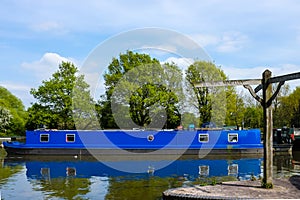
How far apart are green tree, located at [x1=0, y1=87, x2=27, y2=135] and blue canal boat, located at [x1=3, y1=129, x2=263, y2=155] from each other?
31084 millimetres

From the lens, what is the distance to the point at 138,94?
40.9 metres

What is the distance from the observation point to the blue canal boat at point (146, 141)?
32.9 m

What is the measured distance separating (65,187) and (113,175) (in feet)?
14.1

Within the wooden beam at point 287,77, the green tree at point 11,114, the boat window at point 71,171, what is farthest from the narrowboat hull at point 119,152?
the green tree at point 11,114

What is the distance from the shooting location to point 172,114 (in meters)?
41.5

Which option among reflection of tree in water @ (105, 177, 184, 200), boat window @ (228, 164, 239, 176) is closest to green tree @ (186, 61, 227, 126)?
boat window @ (228, 164, 239, 176)

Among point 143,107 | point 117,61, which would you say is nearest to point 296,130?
point 143,107

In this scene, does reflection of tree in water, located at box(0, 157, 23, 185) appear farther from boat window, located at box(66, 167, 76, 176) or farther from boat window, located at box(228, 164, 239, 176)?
boat window, located at box(228, 164, 239, 176)

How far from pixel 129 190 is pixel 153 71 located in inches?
1061

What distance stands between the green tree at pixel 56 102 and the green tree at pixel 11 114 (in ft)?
61.1

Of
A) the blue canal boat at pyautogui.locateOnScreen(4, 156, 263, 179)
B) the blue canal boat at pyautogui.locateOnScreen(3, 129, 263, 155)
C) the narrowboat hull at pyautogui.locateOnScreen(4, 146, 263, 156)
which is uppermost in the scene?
the blue canal boat at pyautogui.locateOnScreen(3, 129, 263, 155)

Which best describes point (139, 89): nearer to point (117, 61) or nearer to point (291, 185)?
point (117, 61)

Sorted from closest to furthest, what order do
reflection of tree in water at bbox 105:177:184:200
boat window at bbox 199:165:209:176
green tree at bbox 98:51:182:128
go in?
reflection of tree in water at bbox 105:177:184:200, boat window at bbox 199:165:209:176, green tree at bbox 98:51:182:128

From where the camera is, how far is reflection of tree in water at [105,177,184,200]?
15189mm
